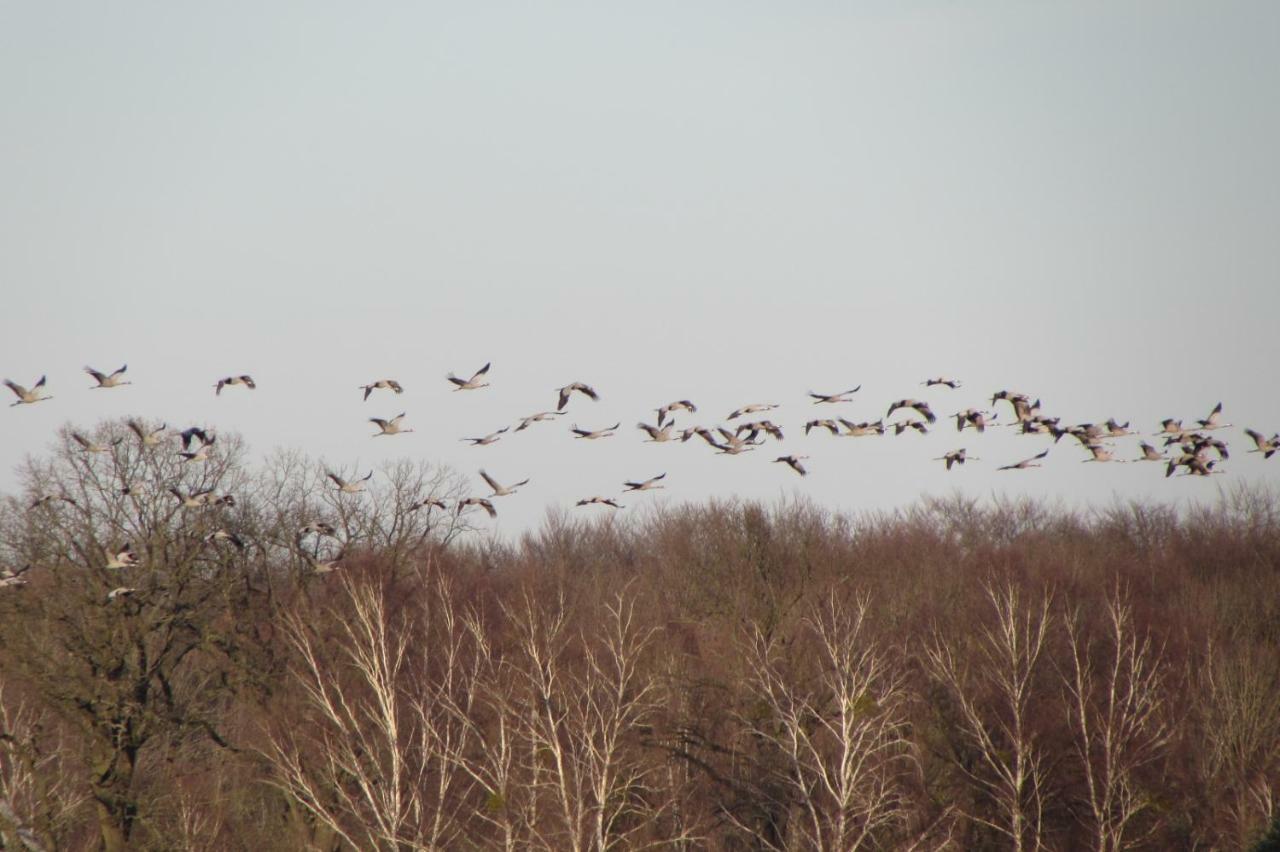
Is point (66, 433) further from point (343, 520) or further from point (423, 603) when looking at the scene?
point (423, 603)

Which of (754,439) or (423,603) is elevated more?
(754,439)

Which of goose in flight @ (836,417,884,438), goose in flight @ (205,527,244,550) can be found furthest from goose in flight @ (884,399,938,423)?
goose in flight @ (205,527,244,550)

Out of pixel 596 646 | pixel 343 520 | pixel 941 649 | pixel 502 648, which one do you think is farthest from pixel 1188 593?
pixel 343 520

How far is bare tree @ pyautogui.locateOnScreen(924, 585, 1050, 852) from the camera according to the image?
28.3 metres

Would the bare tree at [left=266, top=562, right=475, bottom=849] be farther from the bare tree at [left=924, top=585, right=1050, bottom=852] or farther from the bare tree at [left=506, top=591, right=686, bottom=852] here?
the bare tree at [left=924, top=585, right=1050, bottom=852]

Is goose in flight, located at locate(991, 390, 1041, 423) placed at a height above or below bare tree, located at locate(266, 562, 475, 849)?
above

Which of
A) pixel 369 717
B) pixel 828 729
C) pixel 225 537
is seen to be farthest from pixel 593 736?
pixel 225 537

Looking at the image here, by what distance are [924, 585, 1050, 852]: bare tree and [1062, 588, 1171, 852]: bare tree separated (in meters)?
1.10

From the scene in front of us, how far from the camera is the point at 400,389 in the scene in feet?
92.3

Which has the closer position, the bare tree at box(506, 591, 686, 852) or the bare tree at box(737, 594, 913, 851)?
the bare tree at box(506, 591, 686, 852)

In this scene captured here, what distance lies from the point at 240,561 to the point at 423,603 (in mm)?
7421

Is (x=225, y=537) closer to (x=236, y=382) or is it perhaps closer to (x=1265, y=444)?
(x=236, y=382)

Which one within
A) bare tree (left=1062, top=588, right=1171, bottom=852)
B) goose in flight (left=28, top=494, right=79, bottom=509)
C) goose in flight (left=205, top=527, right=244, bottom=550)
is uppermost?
goose in flight (left=28, top=494, right=79, bottom=509)

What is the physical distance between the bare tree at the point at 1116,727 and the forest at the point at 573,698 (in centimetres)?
21
